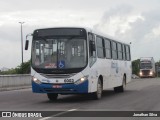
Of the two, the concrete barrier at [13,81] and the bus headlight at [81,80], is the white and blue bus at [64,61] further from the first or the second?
the concrete barrier at [13,81]

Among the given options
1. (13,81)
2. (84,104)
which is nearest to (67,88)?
(84,104)

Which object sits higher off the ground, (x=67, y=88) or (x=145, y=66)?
(x=145, y=66)

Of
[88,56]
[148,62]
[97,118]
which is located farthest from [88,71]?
[148,62]

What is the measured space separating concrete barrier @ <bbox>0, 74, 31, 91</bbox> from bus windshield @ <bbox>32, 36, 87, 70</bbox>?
59.1 feet

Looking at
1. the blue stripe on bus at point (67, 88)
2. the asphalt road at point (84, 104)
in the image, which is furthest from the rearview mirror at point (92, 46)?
the asphalt road at point (84, 104)

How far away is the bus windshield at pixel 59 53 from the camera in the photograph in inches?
790

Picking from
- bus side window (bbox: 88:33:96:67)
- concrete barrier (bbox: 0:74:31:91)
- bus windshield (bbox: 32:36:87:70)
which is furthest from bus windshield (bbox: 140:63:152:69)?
bus windshield (bbox: 32:36:87:70)

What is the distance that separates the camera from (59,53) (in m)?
20.2

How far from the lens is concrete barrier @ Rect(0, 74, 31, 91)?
40.5 meters

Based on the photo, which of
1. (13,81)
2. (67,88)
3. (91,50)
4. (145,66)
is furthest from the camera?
(145,66)

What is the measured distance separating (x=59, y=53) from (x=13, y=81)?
23.4m

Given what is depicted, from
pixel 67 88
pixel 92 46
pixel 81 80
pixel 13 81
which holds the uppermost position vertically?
pixel 92 46

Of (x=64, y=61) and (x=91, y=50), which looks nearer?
(x=64, y=61)

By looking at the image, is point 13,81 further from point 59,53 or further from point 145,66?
point 145,66
